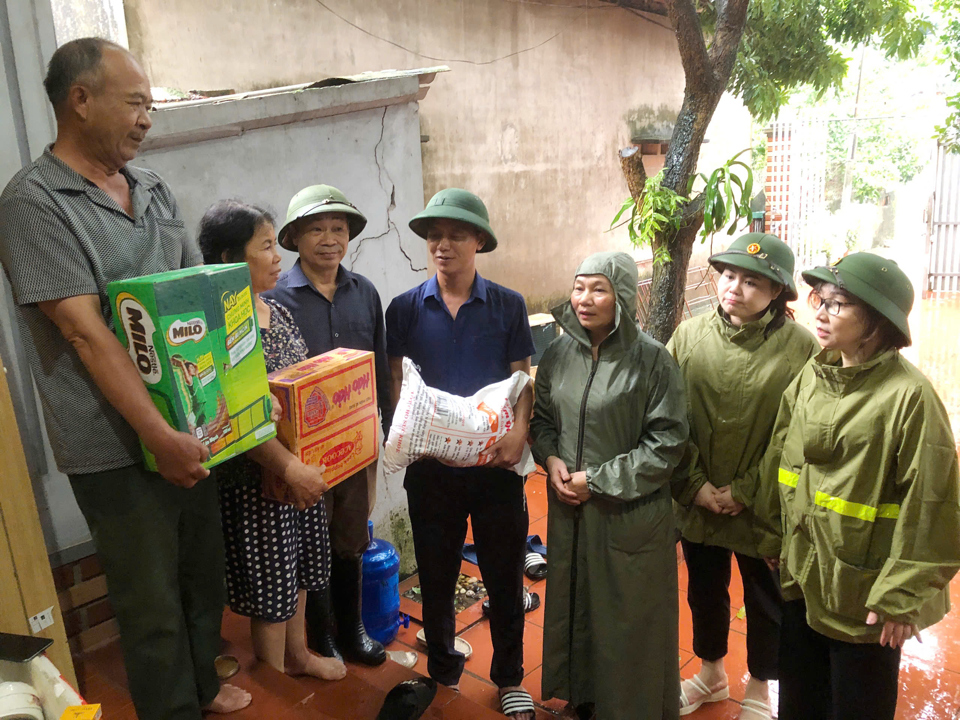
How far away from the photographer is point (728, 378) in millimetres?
2535

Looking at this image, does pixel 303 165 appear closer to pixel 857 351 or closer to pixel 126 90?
pixel 126 90

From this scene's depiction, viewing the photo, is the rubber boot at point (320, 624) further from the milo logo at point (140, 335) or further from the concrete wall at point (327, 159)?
the milo logo at point (140, 335)

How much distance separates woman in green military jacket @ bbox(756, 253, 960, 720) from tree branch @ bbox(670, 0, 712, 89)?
2.29m

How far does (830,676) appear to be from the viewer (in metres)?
2.21

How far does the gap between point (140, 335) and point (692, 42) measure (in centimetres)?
351

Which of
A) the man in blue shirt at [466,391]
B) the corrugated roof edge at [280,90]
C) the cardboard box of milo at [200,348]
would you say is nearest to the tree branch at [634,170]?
the corrugated roof edge at [280,90]

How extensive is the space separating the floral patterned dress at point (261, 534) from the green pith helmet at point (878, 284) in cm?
172

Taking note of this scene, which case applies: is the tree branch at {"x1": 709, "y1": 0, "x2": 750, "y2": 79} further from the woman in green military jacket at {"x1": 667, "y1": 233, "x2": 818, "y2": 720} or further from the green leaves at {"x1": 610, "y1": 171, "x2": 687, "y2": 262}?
the woman in green military jacket at {"x1": 667, "y1": 233, "x2": 818, "y2": 720}

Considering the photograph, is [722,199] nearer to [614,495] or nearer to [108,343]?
[614,495]

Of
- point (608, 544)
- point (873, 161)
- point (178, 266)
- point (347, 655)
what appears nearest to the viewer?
point (178, 266)

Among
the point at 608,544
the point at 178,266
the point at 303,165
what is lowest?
the point at 608,544

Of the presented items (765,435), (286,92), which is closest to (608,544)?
(765,435)

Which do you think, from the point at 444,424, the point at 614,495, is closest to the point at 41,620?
the point at 444,424

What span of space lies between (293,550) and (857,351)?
6.13ft
